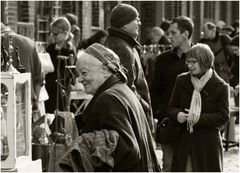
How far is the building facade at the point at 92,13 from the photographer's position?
18234 mm

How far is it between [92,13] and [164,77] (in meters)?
13.9

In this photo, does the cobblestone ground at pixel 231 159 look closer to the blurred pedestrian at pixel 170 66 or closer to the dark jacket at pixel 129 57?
the blurred pedestrian at pixel 170 66

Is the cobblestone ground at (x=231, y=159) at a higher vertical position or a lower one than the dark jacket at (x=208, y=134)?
lower

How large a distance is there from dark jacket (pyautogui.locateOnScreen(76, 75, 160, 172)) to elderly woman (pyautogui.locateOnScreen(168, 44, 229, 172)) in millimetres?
2598

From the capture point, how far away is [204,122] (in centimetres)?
782

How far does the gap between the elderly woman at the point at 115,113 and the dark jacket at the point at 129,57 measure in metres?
2.75

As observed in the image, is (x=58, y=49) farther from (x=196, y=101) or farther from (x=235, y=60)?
(x=235, y=60)

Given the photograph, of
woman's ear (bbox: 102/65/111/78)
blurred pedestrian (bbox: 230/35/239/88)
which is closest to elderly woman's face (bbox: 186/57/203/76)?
woman's ear (bbox: 102/65/111/78)

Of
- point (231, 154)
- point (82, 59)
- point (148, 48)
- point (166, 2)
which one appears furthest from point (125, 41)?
point (166, 2)

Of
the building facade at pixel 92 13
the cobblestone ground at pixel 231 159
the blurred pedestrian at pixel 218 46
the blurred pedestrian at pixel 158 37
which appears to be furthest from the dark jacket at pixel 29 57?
the blurred pedestrian at pixel 158 37

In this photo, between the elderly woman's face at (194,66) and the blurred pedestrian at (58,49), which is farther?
the blurred pedestrian at (58,49)

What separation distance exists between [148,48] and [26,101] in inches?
354

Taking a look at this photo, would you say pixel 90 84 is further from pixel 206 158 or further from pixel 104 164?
pixel 206 158

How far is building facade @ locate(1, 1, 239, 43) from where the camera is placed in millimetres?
18234
